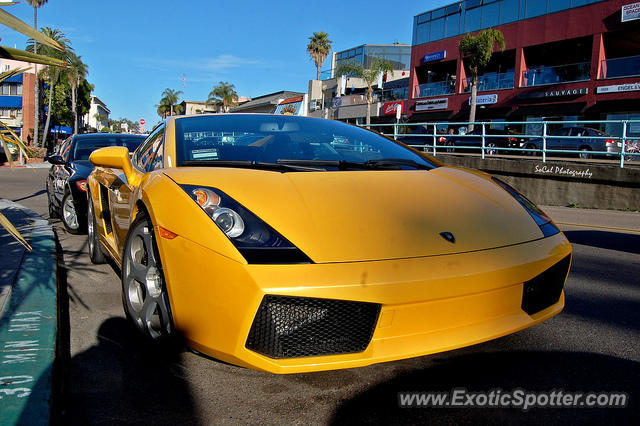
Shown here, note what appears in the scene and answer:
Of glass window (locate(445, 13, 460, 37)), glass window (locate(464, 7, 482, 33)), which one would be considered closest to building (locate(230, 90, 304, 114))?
glass window (locate(445, 13, 460, 37))

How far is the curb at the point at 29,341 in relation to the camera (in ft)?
6.53

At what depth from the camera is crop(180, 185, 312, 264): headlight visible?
2031mm

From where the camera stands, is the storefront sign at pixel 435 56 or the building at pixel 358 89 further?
the building at pixel 358 89

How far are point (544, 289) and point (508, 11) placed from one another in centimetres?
3363

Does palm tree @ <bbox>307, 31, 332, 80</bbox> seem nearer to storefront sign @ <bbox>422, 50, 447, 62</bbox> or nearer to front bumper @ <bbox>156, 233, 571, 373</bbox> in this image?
storefront sign @ <bbox>422, 50, 447, 62</bbox>

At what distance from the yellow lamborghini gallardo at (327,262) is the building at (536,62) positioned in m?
24.7

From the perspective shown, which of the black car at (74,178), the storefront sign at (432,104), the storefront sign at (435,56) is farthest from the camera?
the storefront sign at (435,56)

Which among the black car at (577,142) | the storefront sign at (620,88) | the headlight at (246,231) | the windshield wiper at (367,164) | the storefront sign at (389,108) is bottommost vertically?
the headlight at (246,231)

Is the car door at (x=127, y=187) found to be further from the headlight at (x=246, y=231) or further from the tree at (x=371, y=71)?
the tree at (x=371, y=71)

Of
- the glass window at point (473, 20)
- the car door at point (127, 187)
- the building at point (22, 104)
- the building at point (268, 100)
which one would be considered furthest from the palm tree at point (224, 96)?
the car door at point (127, 187)

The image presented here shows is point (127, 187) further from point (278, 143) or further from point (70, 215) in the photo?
point (70, 215)

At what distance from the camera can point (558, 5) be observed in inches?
1147

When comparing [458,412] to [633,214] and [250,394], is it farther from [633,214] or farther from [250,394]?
[633,214]

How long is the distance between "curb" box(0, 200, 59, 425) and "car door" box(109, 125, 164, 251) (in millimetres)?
604
